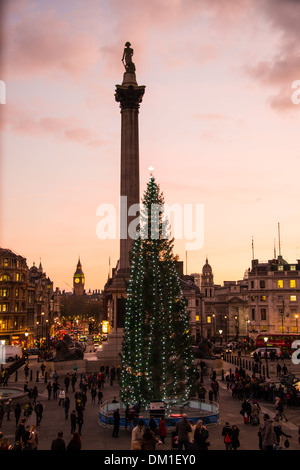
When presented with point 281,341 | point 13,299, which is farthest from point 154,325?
point 13,299

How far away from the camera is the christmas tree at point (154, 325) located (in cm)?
2438

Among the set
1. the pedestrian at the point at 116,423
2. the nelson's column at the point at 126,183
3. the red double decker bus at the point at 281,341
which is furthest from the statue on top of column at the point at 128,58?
the pedestrian at the point at 116,423

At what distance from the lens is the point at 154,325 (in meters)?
24.9

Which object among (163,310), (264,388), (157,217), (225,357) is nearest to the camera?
(163,310)

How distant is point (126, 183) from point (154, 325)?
112 ft

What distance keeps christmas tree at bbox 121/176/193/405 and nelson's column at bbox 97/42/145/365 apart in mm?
25670

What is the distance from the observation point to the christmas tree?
80.0ft

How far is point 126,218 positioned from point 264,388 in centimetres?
2889

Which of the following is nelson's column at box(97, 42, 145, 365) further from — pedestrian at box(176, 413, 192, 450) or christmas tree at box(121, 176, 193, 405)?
pedestrian at box(176, 413, 192, 450)

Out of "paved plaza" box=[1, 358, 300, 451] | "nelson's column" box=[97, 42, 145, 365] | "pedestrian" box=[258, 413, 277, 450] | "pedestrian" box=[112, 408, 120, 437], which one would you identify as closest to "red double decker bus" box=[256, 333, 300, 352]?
"nelson's column" box=[97, 42, 145, 365]

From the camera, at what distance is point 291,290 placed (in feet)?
287

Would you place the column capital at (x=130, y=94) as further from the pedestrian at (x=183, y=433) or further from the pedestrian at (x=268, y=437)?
the pedestrian at (x=268, y=437)

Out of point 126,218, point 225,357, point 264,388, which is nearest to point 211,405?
point 264,388

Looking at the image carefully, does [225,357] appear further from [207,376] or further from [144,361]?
[144,361]
